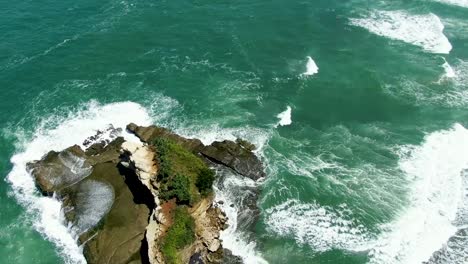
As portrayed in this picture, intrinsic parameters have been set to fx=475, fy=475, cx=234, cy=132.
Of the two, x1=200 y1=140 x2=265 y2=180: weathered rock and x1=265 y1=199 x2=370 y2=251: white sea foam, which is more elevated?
x1=200 y1=140 x2=265 y2=180: weathered rock

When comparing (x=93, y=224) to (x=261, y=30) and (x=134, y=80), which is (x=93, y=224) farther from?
(x=261, y=30)

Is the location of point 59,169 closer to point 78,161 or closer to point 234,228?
point 78,161

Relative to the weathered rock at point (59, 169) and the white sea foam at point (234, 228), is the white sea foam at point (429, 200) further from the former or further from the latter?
the weathered rock at point (59, 169)

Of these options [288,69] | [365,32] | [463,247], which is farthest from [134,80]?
[463,247]

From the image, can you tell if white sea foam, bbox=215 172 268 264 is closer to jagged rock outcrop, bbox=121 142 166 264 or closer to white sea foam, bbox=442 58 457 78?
jagged rock outcrop, bbox=121 142 166 264

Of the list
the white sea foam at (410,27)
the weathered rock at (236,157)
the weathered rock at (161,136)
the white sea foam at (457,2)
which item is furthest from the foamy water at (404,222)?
the white sea foam at (457,2)

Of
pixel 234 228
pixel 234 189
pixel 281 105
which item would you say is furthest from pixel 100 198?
pixel 281 105

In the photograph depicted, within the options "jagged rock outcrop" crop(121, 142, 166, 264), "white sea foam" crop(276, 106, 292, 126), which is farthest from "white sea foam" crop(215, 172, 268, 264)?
"white sea foam" crop(276, 106, 292, 126)
